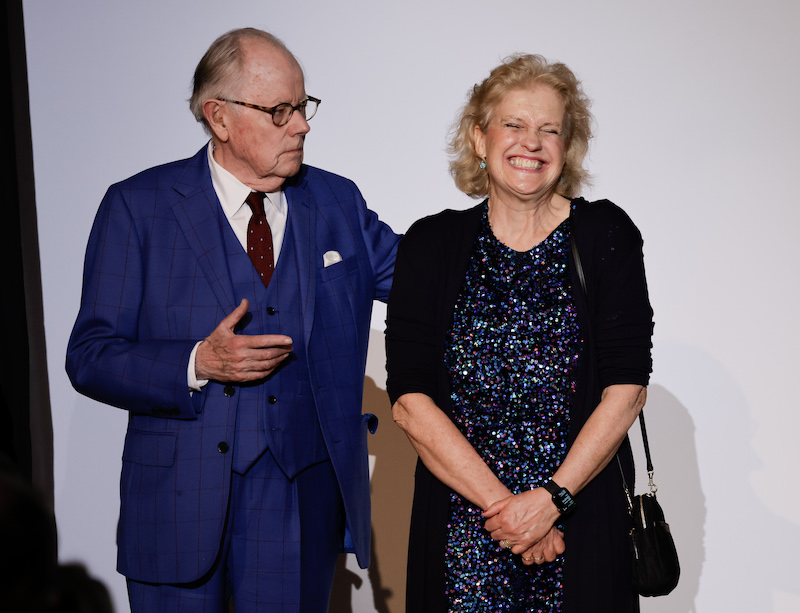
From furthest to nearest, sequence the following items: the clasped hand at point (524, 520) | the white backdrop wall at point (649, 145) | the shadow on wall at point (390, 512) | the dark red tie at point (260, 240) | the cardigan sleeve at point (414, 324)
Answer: the shadow on wall at point (390, 512) → the white backdrop wall at point (649, 145) → the dark red tie at point (260, 240) → the cardigan sleeve at point (414, 324) → the clasped hand at point (524, 520)

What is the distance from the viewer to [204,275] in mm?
2361

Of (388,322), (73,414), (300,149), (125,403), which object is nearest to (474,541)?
(388,322)

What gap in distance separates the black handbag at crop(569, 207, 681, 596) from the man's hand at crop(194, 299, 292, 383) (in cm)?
73

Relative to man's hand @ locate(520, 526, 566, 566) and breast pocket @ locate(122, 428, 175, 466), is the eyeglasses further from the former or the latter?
man's hand @ locate(520, 526, 566, 566)

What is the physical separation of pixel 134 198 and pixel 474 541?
1192mm

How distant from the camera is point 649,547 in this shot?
7.22 feet

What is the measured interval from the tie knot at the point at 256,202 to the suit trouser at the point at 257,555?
24.6 inches

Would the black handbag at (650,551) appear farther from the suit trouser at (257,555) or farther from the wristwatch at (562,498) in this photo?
the suit trouser at (257,555)

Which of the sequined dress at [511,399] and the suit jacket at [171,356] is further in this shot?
the suit jacket at [171,356]

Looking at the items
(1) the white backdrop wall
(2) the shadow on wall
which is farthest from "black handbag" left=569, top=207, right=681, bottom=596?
(2) the shadow on wall

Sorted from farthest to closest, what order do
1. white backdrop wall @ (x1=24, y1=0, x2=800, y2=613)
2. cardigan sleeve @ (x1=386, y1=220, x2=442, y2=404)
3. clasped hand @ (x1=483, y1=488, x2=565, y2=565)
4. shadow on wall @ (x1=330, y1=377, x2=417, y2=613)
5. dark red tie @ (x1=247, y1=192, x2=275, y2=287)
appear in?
shadow on wall @ (x1=330, y1=377, x2=417, y2=613) < white backdrop wall @ (x1=24, y1=0, x2=800, y2=613) < dark red tie @ (x1=247, y1=192, x2=275, y2=287) < cardigan sleeve @ (x1=386, y1=220, x2=442, y2=404) < clasped hand @ (x1=483, y1=488, x2=565, y2=565)

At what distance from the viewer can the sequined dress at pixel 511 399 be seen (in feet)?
7.27

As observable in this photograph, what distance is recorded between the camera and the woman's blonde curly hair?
2.33 meters

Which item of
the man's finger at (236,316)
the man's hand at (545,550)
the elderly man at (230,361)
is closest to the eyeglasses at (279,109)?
the elderly man at (230,361)
